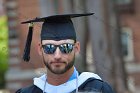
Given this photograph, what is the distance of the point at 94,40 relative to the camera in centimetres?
1012

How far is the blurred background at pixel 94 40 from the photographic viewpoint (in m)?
9.82

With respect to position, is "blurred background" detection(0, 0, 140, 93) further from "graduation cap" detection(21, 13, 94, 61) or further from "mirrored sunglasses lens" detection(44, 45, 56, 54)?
"mirrored sunglasses lens" detection(44, 45, 56, 54)

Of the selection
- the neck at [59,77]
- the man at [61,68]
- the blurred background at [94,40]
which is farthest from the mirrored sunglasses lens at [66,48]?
the blurred background at [94,40]

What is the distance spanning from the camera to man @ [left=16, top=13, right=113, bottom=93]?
4.56m

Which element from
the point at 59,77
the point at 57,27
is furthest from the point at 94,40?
the point at 59,77

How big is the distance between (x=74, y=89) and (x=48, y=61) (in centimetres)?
25

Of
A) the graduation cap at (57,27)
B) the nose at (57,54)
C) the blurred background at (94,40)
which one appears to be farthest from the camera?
the blurred background at (94,40)

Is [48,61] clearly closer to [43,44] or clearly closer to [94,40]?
[43,44]

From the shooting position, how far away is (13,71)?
60.3 ft

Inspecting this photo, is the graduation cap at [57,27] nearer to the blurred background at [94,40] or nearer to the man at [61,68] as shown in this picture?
the man at [61,68]

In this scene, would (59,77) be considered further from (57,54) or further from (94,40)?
(94,40)

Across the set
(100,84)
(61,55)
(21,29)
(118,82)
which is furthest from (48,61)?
(21,29)

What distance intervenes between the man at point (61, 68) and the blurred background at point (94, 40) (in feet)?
A: 6.10

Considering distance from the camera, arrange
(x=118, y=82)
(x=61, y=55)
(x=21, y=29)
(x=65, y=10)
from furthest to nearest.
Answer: (x=21, y=29) → (x=118, y=82) → (x=65, y=10) → (x=61, y=55)
